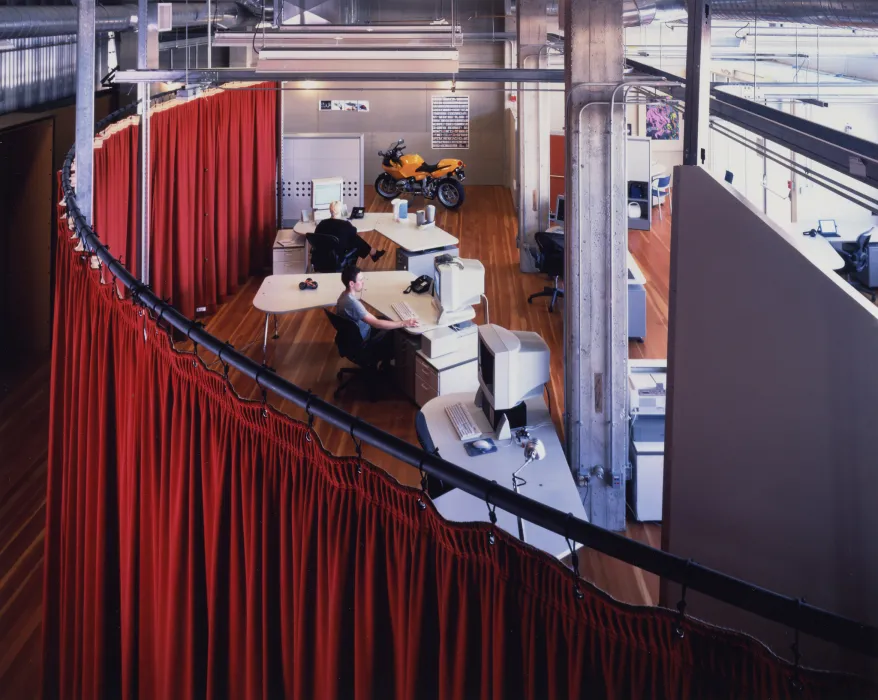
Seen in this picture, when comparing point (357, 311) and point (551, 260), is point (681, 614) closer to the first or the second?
point (357, 311)

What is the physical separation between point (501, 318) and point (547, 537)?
5266 millimetres

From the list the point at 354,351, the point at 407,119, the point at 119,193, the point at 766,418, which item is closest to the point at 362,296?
the point at 354,351

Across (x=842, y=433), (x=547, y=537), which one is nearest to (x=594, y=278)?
(x=547, y=537)

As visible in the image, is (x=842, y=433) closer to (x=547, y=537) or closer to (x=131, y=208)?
(x=547, y=537)

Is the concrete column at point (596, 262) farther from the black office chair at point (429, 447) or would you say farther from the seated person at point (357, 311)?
the seated person at point (357, 311)

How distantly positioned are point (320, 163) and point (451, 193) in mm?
3843

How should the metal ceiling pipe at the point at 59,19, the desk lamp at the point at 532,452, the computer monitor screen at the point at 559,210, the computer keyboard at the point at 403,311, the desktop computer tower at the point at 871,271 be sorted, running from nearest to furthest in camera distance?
the desk lamp at the point at 532,452, the metal ceiling pipe at the point at 59,19, the computer keyboard at the point at 403,311, the computer monitor screen at the point at 559,210, the desktop computer tower at the point at 871,271

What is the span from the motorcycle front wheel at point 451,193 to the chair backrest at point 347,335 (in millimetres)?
7586

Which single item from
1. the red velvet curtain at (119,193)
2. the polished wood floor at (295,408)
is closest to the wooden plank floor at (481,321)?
the polished wood floor at (295,408)

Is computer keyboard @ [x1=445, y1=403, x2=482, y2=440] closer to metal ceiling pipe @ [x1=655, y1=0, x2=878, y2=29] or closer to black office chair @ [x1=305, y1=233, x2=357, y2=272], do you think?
metal ceiling pipe @ [x1=655, y1=0, x2=878, y2=29]

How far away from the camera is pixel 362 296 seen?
6676 millimetres

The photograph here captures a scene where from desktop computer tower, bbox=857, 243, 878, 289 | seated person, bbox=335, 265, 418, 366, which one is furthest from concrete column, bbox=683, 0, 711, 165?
desktop computer tower, bbox=857, 243, 878, 289

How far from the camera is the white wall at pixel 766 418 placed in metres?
1.54

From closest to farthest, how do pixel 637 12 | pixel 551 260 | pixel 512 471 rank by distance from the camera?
pixel 512 471 → pixel 637 12 → pixel 551 260
